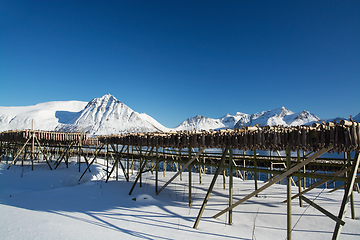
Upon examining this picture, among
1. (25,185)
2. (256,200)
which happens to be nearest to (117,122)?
(25,185)

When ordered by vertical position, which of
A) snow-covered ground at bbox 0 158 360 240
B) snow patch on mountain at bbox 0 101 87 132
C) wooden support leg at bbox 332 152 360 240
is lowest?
snow-covered ground at bbox 0 158 360 240

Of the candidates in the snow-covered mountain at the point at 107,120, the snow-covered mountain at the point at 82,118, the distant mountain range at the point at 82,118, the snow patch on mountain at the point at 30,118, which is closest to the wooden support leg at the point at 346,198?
the distant mountain range at the point at 82,118

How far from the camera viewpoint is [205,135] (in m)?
5.82

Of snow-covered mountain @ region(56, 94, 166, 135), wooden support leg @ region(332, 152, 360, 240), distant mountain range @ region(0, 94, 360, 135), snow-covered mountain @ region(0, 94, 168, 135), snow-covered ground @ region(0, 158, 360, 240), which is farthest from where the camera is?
snow-covered mountain @ region(56, 94, 166, 135)

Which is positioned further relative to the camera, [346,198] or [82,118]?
[82,118]

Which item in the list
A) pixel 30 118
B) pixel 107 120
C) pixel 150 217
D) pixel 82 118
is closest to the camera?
pixel 150 217

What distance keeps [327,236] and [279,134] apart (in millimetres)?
2761

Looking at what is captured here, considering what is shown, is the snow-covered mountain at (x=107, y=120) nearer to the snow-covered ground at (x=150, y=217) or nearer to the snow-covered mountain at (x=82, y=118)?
the snow-covered mountain at (x=82, y=118)

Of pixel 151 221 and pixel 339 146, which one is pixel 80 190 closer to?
pixel 151 221

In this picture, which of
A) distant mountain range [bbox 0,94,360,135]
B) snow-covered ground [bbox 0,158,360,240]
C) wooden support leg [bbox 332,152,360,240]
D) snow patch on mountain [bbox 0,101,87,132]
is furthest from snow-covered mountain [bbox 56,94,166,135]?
wooden support leg [bbox 332,152,360,240]

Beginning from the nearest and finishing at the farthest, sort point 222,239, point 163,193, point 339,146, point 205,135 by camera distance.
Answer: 1. point 339,146
2. point 222,239
3. point 205,135
4. point 163,193

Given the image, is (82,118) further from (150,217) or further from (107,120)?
(150,217)

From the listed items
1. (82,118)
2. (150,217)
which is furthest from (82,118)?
(150,217)

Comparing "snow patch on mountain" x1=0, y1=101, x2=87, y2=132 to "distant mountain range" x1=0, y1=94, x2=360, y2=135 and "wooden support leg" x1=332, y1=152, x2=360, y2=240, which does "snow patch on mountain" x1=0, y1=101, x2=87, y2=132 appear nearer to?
"distant mountain range" x1=0, y1=94, x2=360, y2=135
